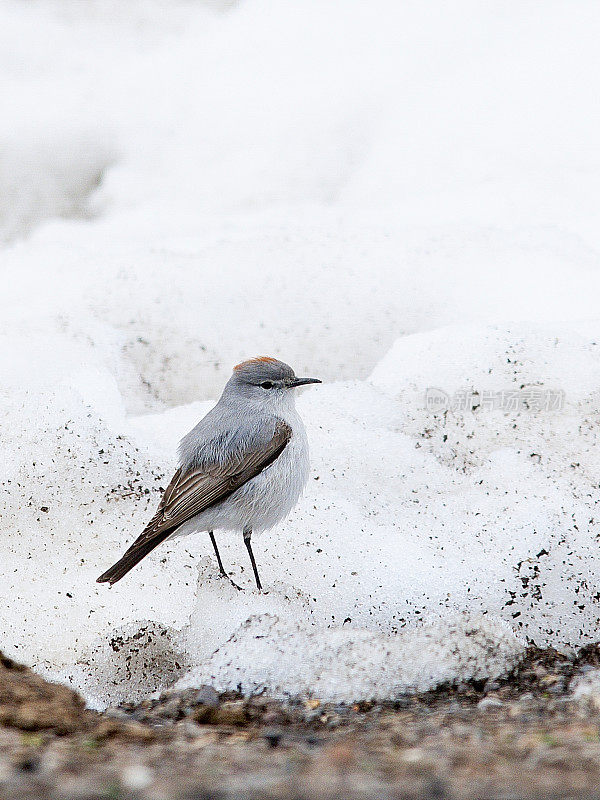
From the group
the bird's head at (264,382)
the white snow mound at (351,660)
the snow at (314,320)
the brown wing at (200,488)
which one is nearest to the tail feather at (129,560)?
the brown wing at (200,488)

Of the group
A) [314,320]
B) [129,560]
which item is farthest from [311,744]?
[314,320]

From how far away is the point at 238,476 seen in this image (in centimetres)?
413

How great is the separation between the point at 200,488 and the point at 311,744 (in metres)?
1.70

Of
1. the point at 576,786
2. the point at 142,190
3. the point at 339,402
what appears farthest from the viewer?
the point at 142,190

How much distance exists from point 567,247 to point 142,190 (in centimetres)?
460

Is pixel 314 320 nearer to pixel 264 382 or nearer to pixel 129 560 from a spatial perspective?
pixel 264 382

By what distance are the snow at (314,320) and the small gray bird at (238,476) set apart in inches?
14.0

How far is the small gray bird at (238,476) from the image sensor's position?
4.05 meters

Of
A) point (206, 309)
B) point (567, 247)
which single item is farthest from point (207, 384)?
point (567, 247)

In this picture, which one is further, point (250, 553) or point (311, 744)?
point (250, 553)

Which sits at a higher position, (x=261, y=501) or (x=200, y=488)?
(x=200, y=488)

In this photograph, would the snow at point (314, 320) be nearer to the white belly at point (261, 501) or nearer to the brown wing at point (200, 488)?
the white belly at point (261, 501)

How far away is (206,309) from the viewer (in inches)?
266

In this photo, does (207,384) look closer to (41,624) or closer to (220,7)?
(41,624)
